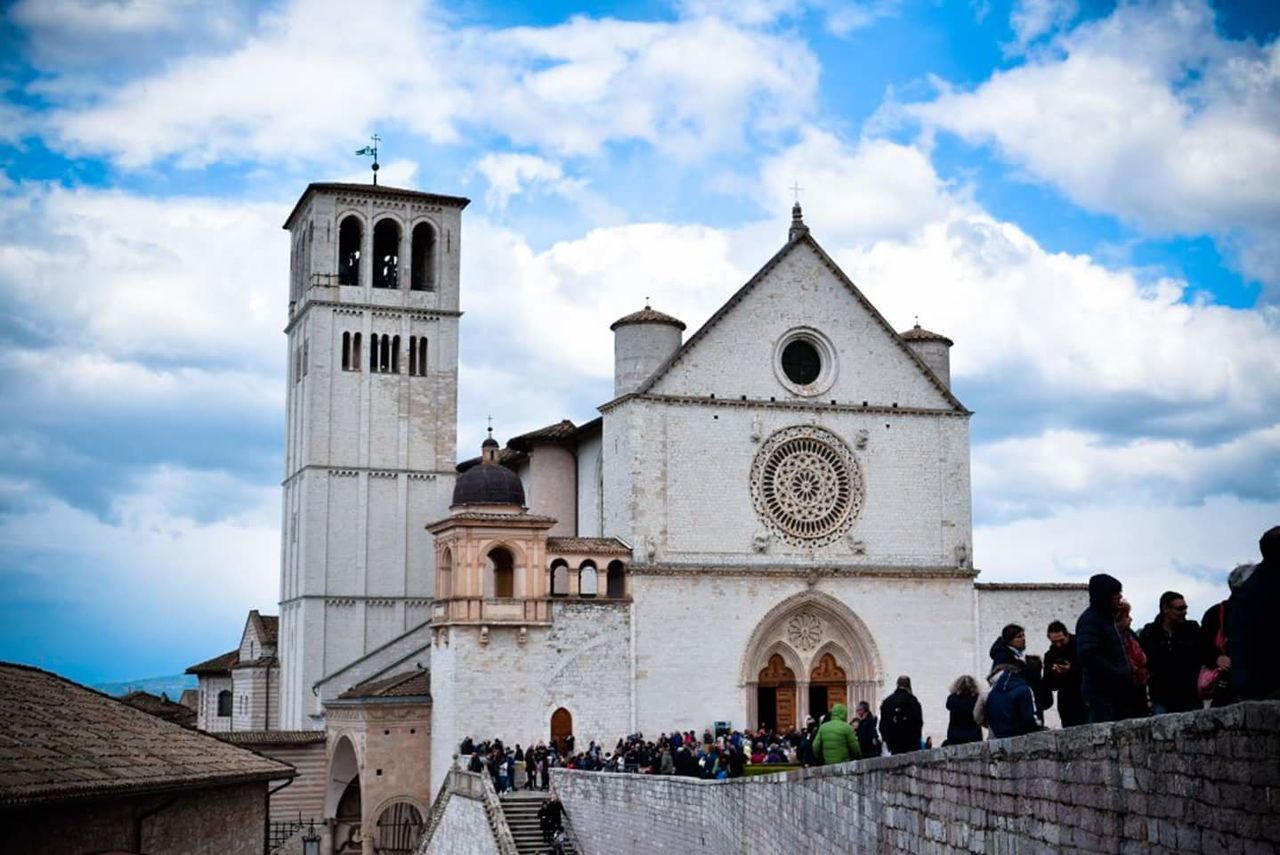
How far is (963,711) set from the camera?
14.2 metres

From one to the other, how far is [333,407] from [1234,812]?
1859 inches

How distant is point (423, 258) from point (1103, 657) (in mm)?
47448

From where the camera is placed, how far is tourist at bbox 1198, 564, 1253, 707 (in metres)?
9.76

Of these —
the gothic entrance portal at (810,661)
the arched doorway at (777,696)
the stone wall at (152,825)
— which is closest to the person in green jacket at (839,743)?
the stone wall at (152,825)

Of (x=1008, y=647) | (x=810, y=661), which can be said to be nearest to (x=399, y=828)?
(x=810, y=661)

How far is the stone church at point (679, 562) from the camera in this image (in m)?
41.6

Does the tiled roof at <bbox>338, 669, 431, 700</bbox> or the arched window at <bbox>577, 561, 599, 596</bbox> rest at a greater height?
the arched window at <bbox>577, 561, 599, 596</bbox>

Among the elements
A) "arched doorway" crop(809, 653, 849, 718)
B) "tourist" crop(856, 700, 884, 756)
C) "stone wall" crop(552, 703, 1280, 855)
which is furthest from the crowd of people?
"arched doorway" crop(809, 653, 849, 718)

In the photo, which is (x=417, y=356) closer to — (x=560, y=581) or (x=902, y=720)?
(x=560, y=581)

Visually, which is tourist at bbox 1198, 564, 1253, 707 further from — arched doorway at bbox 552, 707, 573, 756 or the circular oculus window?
the circular oculus window

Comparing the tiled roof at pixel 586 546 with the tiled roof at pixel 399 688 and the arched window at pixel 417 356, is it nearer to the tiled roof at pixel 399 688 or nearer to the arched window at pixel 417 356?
the tiled roof at pixel 399 688

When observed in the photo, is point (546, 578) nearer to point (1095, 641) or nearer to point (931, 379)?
point (931, 379)

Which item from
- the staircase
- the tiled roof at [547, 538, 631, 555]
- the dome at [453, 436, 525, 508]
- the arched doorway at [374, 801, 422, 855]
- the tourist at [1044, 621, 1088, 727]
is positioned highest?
the dome at [453, 436, 525, 508]

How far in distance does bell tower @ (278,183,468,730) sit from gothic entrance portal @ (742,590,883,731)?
1361 centimetres
